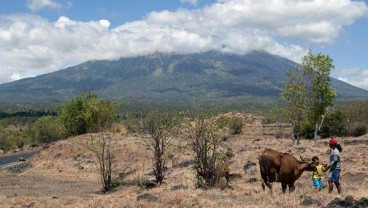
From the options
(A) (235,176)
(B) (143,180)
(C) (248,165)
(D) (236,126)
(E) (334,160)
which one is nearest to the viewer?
(E) (334,160)

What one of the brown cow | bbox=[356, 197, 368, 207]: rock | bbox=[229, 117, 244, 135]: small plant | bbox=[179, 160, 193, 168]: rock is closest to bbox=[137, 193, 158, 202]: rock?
the brown cow

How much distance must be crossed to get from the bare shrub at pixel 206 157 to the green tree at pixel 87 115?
37.9m

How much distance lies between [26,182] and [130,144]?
10.3m

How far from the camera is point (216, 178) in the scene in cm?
1803

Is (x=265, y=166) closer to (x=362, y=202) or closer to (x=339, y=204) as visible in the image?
(x=339, y=204)

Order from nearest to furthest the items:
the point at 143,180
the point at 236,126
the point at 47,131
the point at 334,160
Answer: the point at 334,160 < the point at 143,180 < the point at 236,126 < the point at 47,131

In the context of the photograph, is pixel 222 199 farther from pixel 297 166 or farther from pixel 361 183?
pixel 361 183

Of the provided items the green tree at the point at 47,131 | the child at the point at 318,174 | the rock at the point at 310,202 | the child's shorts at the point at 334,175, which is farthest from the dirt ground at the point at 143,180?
the green tree at the point at 47,131

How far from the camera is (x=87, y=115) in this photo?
54844 millimetres

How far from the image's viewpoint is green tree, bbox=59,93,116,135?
55.5m

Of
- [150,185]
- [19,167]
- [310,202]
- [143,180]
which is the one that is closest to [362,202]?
[310,202]

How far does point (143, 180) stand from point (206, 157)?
594 centimetres

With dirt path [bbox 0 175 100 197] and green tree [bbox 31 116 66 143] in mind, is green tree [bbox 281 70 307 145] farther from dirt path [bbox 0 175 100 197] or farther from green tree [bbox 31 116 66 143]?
green tree [bbox 31 116 66 143]

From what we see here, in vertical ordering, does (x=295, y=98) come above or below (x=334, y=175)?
above
